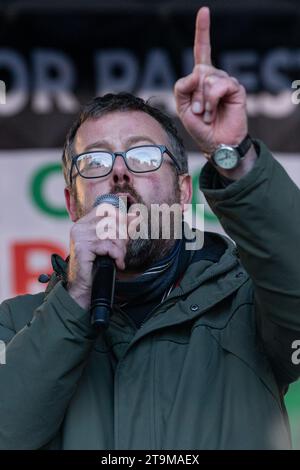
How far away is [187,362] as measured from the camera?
73.5 inches

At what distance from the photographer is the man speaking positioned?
1.68m

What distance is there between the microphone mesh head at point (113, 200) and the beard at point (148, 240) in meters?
0.07

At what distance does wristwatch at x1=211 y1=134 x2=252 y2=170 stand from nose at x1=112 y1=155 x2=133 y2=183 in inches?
15.1

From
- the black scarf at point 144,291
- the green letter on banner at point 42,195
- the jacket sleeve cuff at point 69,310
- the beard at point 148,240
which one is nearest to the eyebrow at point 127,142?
the beard at point 148,240

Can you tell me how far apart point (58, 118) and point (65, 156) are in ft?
5.06

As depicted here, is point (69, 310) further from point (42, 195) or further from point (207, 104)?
point (42, 195)

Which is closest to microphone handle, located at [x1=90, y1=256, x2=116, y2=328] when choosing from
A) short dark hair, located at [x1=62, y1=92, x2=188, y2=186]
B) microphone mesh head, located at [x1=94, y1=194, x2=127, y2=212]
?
microphone mesh head, located at [x1=94, y1=194, x2=127, y2=212]

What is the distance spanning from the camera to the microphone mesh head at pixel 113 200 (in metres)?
1.88

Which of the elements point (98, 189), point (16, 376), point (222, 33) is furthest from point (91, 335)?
point (222, 33)

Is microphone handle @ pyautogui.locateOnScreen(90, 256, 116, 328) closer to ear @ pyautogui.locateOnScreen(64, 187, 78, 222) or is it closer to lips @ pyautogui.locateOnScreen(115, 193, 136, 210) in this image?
lips @ pyautogui.locateOnScreen(115, 193, 136, 210)

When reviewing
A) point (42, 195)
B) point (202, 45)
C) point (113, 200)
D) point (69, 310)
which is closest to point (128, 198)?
point (113, 200)

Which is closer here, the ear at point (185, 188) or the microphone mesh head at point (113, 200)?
the microphone mesh head at point (113, 200)

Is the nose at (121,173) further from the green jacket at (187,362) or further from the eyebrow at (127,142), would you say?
the green jacket at (187,362)
